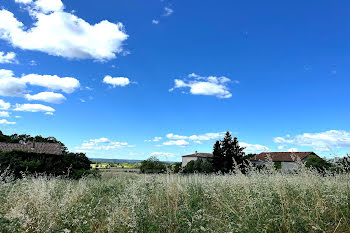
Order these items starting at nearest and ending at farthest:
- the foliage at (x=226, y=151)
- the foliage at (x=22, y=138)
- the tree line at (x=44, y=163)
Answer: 1. the tree line at (x=44, y=163)
2. the foliage at (x=226, y=151)
3. the foliage at (x=22, y=138)

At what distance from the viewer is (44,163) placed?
17.8 metres

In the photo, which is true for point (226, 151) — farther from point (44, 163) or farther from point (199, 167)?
point (44, 163)

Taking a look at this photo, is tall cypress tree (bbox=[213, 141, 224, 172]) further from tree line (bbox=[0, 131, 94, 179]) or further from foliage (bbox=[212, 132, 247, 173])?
tree line (bbox=[0, 131, 94, 179])

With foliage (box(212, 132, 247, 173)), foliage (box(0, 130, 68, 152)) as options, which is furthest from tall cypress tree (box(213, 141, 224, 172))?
foliage (box(0, 130, 68, 152))

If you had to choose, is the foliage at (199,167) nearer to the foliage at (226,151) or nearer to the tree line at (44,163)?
the foliage at (226,151)

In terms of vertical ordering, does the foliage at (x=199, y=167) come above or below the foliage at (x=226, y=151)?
below

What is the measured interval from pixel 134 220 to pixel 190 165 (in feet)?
117

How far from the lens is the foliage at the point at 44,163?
52.8ft

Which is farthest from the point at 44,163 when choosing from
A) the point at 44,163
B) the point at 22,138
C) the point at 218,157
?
the point at 22,138

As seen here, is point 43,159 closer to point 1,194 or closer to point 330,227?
point 1,194

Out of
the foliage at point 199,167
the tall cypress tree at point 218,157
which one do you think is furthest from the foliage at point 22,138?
the tall cypress tree at point 218,157

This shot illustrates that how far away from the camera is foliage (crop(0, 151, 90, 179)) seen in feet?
52.8

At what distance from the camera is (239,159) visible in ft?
114

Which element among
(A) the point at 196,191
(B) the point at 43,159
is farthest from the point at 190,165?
(A) the point at 196,191
